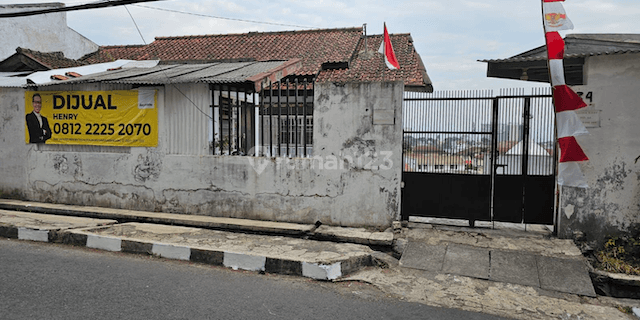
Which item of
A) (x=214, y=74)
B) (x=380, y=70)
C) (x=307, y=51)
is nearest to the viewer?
(x=214, y=74)

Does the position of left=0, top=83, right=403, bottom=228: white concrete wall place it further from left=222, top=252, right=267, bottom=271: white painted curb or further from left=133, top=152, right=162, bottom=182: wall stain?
left=222, top=252, right=267, bottom=271: white painted curb

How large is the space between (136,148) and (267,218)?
2.87 metres

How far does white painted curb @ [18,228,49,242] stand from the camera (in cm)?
620

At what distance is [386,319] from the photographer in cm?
379

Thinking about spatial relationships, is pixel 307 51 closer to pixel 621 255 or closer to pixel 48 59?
pixel 48 59

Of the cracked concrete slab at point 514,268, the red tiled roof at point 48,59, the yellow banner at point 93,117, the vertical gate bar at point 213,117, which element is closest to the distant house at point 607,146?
the cracked concrete slab at point 514,268

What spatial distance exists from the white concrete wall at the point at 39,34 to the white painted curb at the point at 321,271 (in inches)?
647

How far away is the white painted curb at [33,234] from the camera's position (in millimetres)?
6195

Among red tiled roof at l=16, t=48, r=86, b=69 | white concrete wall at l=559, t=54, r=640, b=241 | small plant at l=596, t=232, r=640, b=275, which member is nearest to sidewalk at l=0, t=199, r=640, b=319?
small plant at l=596, t=232, r=640, b=275

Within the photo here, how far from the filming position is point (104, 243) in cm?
588

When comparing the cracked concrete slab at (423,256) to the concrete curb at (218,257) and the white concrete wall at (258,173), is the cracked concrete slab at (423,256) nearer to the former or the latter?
the concrete curb at (218,257)

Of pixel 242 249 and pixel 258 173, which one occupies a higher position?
pixel 258 173

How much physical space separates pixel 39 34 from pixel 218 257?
17.2 metres

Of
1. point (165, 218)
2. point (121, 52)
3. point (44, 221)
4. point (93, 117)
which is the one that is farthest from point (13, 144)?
point (121, 52)
